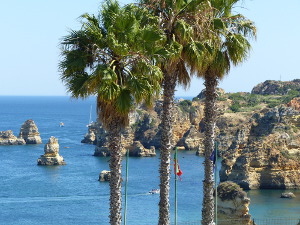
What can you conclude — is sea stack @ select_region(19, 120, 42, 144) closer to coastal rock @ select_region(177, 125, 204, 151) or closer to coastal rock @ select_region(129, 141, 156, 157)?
coastal rock @ select_region(129, 141, 156, 157)

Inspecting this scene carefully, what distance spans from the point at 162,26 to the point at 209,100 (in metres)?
4.56

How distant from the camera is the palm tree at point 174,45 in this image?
69.1 feet

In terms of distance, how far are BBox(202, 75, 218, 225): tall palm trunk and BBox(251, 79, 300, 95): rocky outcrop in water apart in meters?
146

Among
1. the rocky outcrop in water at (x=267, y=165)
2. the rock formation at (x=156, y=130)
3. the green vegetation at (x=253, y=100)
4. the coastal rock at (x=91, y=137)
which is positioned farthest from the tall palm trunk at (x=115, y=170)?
the coastal rock at (x=91, y=137)

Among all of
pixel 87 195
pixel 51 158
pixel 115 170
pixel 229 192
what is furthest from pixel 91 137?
pixel 115 170

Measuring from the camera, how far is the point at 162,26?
21297mm

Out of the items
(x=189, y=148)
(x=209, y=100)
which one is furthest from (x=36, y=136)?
(x=209, y=100)

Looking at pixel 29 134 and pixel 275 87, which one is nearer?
pixel 29 134

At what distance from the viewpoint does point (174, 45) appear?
21.0 m

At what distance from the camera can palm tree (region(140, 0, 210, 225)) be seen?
69.1 ft

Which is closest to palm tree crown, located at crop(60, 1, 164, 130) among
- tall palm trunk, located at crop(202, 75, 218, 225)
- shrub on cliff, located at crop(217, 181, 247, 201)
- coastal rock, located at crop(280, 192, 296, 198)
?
tall palm trunk, located at crop(202, 75, 218, 225)

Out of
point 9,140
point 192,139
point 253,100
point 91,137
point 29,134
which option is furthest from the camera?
point 253,100

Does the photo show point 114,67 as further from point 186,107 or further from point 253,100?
point 253,100

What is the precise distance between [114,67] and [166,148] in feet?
13.3
